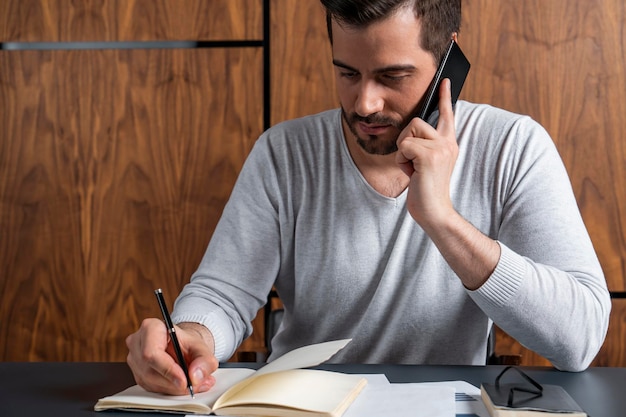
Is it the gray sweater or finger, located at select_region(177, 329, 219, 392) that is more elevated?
the gray sweater

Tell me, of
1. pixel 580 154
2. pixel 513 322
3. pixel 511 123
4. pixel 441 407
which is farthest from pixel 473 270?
pixel 580 154

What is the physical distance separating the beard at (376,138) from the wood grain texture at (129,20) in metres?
0.84

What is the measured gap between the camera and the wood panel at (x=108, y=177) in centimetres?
233

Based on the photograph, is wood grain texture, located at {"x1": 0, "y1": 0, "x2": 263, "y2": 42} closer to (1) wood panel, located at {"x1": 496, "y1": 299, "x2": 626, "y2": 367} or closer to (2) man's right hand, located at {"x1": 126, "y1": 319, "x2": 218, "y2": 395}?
(1) wood panel, located at {"x1": 496, "y1": 299, "x2": 626, "y2": 367}

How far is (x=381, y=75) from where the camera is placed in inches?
59.8

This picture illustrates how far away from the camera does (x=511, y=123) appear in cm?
160

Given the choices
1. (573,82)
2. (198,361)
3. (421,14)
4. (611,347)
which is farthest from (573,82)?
(198,361)

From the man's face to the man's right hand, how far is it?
0.57 metres

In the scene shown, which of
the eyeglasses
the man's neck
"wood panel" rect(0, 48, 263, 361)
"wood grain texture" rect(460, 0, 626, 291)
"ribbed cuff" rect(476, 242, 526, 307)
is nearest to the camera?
the eyeglasses

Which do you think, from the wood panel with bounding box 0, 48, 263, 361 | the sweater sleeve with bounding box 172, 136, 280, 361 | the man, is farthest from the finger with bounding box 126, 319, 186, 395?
the wood panel with bounding box 0, 48, 263, 361

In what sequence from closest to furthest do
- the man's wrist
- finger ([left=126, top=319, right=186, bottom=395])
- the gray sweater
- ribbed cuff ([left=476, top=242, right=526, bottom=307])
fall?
1. finger ([left=126, top=319, right=186, bottom=395])
2. ribbed cuff ([left=476, top=242, right=526, bottom=307])
3. the man's wrist
4. the gray sweater

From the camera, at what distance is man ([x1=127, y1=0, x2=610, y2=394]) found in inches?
54.6

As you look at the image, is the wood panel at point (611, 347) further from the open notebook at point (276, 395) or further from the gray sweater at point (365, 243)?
the open notebook at point (276, 395)

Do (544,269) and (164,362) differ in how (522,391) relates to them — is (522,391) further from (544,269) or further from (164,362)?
(164,362)
